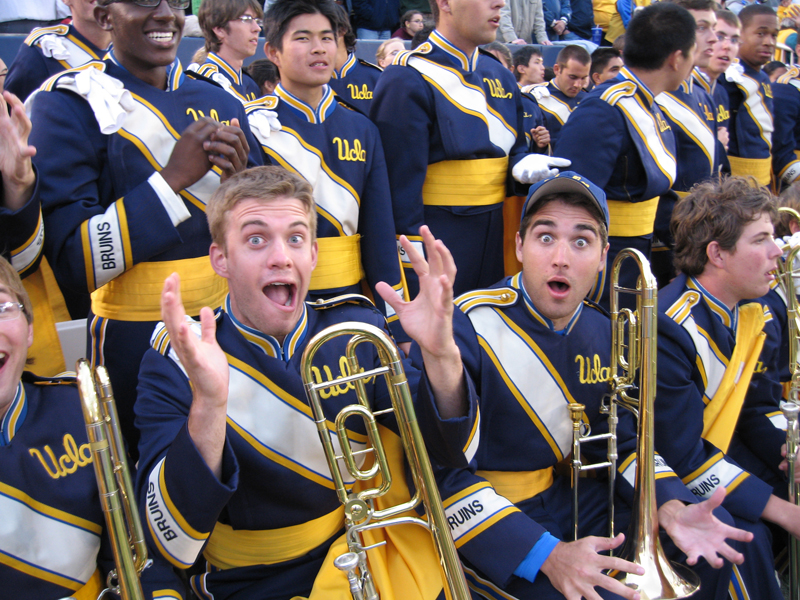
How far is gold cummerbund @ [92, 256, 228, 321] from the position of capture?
6.91 feet

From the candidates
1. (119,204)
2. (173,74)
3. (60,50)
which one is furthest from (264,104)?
(60,50)

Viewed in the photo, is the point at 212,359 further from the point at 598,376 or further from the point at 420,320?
the point at 598,376

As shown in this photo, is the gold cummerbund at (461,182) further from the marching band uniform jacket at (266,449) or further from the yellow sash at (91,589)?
the yellow sash at (91,589)

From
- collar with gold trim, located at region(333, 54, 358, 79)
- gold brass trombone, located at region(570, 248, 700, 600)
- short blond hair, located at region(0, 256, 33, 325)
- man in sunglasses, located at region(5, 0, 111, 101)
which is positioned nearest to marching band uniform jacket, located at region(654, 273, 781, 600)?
gold brass trombone, located at region(570, 248, 700, 600)

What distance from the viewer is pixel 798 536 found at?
2227 mm

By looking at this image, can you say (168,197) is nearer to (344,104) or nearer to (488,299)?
(488,299)

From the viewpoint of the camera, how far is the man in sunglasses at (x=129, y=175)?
1990mm

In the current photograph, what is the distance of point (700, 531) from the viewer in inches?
76.2

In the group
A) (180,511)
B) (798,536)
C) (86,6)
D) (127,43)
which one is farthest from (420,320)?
(86,6)

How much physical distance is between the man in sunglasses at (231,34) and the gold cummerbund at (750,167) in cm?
314

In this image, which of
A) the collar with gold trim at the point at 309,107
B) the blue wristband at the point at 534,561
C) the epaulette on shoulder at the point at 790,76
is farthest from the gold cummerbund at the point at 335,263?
the epaulette on shoulder at the point at 790,76

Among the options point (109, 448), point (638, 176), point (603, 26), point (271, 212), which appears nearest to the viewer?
point (109, 448)

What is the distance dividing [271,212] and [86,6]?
68.5 inches

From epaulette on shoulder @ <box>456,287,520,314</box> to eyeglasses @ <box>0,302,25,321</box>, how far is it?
114 centimetres
